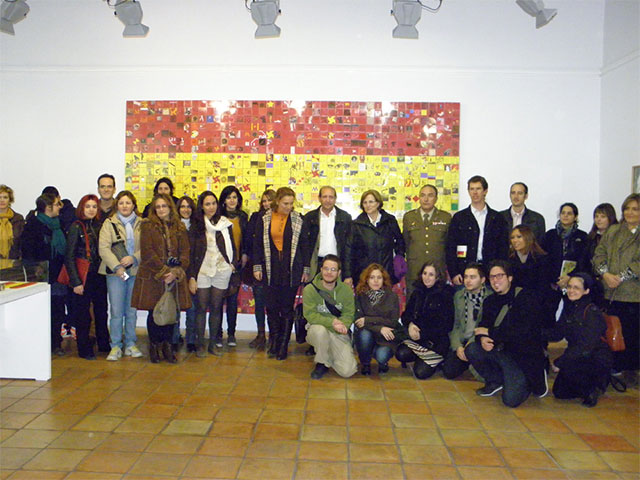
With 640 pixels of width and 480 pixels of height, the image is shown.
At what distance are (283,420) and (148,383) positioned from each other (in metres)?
1.25

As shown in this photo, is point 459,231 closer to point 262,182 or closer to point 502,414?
point 502,414

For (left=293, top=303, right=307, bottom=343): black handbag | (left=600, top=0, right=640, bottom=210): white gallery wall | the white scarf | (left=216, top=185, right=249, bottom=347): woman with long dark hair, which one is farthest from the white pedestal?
(left=600, top=0, right=640, bottom=210): white gallery wall

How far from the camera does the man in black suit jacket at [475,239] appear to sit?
4.94m

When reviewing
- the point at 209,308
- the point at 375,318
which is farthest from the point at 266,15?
the point at 375,318

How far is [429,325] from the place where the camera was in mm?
4559

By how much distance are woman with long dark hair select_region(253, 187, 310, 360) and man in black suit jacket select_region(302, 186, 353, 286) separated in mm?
158

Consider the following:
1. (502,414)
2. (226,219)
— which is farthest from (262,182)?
(502,414)

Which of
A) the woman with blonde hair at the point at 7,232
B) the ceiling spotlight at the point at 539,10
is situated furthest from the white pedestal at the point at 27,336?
the ceiling spotlight at the point at 539,10

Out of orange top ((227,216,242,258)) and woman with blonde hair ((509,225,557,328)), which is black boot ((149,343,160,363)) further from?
woman with blonde hair ((509,225,557,328))

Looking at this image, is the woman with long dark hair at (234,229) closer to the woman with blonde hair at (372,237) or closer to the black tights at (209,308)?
the black tights at (209,308)

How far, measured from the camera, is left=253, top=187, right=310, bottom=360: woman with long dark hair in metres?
5.00

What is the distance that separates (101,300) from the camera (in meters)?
4.88

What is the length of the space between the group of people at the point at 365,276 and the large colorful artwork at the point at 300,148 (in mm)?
743

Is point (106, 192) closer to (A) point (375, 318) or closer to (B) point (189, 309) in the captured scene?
(B) point (189, 309)
